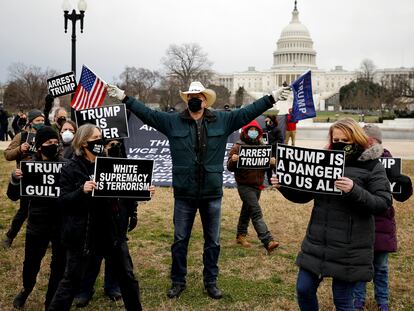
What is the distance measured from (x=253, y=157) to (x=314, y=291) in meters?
3.32

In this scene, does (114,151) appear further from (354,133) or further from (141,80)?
(141,80)

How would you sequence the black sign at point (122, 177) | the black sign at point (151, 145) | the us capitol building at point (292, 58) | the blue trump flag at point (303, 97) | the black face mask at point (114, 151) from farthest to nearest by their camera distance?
the us capitol building at point (292, 58)
the black sign at point (151, 145)
the blue trump flag at point (303, 97)
the black face mask at point (114, 151)
the black sign at point (122, 177)

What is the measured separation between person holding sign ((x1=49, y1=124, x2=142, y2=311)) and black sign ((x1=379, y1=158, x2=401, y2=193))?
257 centimetres

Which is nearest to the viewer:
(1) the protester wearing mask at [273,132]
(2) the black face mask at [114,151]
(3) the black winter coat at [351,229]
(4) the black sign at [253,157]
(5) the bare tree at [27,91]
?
(3) the black winter coat at [351,229]

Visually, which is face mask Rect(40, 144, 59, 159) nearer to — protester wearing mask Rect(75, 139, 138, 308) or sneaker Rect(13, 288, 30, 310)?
protester wearing mask Rect(75, 139, 138, 308)

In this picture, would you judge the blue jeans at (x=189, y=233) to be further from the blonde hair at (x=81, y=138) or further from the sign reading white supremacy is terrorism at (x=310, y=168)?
the blonde hair at (x=81, y=138)

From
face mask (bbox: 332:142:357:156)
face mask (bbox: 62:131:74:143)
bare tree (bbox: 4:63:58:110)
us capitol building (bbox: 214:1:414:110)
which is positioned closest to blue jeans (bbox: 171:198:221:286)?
face mask (bbox: 62:131:74:143)

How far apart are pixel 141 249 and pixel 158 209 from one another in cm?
263

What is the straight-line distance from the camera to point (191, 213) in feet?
17.2

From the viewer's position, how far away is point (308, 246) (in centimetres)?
380

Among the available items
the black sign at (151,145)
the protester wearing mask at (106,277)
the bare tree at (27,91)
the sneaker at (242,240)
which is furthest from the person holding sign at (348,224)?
the bare tree at (27,91)

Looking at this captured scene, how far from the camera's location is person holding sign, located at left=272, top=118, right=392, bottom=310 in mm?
3629

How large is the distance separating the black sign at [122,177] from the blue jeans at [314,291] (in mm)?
1375

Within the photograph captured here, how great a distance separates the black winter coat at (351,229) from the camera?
3.63 meters
